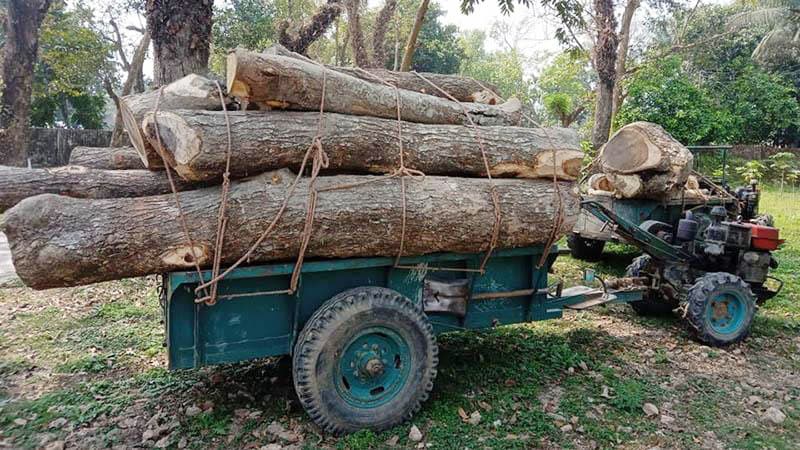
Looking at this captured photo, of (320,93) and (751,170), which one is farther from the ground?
(320,93)

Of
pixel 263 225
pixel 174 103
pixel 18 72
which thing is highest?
pixel 18 72

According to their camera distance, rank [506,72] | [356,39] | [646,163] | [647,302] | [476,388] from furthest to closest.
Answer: [506,72], [356,39], [646,163], [647,302], [476,388]

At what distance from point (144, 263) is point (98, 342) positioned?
244 cm

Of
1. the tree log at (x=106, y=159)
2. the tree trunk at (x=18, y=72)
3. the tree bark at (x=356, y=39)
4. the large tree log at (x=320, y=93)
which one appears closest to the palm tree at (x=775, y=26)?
the tree bark at (x=356, y=39)

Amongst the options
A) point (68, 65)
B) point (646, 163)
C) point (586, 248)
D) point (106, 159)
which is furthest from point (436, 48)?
point (106, 159)

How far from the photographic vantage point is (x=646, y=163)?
689 cm

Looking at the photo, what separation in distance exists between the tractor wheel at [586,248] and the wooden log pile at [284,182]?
4335 mm

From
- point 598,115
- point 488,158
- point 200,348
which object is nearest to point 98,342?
point 200,348

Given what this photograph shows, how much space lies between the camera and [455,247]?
12.7ft

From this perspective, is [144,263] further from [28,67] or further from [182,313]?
[28,67]

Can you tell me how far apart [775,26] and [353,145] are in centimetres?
2774

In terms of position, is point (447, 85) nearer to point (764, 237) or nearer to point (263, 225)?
point (263, 225)

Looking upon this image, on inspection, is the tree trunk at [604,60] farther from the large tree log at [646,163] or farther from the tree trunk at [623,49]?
the large tree log at [646,163]

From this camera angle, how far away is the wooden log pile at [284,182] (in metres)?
3.12
